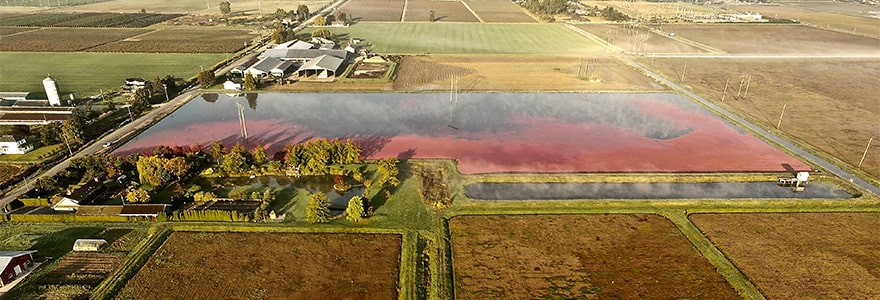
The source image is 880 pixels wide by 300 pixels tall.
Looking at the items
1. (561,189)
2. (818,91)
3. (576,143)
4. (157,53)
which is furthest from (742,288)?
(157,53)

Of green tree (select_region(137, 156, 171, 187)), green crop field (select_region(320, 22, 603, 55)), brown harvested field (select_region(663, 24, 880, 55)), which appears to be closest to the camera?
green tree (select_region(137, 156, 171, 187))

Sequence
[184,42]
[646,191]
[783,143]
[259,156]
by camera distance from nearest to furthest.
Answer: [646,191], [259,156], [783,143], [184,42]

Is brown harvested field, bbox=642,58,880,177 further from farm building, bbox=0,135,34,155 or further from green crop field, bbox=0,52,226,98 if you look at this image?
green crop field, bbox=0,52,226,98

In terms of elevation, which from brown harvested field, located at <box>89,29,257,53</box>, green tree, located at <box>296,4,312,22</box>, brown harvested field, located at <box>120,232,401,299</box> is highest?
green tree, located at <box>296,4,312,22</box>

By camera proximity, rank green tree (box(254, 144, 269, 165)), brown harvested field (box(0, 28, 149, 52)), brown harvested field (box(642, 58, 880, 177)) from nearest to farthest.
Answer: green tree (box(254, 144, 269, 165))
brown harvested field (box(642, 58, 880, 177))
brown harvested field (box(0, 28, 149, 52))

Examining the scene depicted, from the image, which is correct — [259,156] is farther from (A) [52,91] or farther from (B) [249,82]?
(A) [52,91]

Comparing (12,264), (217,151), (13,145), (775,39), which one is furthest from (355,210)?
(775,39)

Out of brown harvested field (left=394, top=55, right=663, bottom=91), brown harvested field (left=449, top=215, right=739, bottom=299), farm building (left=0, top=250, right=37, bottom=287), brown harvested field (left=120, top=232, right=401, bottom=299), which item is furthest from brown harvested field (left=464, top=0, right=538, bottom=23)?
farm building (left=0, top=250, right=37, bottom=287)
